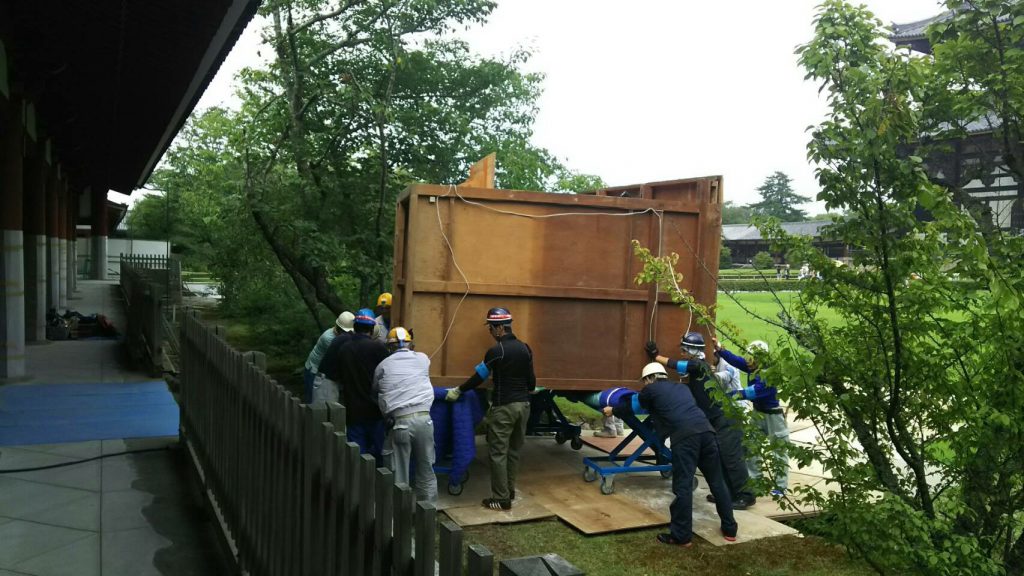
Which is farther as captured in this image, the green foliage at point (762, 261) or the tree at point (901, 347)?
the green foliage at point (762, 261)

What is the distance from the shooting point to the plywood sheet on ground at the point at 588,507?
6.98 metres

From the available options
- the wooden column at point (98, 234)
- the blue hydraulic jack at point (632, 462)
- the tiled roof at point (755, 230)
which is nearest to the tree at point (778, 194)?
the tiled roof at point (755, 230)

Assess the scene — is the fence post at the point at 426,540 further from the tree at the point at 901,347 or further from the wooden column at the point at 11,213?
the wooden column at the point at 11,213

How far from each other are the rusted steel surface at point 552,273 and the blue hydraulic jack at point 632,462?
0.85 metres

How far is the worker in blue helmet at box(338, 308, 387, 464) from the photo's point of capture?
24.3 ft

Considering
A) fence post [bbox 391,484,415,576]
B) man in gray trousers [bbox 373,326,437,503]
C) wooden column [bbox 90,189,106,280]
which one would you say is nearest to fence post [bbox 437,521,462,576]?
fence post [bbox 391,484,415,576]

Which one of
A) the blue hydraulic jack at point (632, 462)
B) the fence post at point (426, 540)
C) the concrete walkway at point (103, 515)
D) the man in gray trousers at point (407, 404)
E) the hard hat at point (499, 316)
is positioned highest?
the hard hat at point (499, 316)

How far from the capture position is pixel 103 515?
5.40 m

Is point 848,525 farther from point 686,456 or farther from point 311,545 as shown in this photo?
point 686,456

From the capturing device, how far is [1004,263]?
3660 millimetres

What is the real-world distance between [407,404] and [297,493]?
3.45m

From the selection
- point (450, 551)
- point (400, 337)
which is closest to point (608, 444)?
point (400, 337)

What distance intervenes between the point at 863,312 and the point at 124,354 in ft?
43.6

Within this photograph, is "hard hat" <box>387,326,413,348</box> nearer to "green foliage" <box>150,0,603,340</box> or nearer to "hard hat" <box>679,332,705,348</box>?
"hard hat" <box>679,332,705,348</box>
